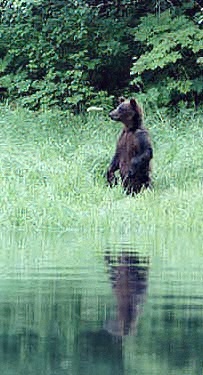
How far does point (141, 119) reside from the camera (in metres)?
15.1

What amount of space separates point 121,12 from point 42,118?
406 centimetres

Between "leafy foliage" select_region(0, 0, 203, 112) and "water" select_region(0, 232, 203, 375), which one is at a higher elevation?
"leafy foliage" select_region(0, 0, 203, 112)

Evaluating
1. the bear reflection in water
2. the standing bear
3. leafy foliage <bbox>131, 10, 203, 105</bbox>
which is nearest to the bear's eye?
the standing bear

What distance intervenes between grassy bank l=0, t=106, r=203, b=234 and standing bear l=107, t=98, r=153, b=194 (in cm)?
27

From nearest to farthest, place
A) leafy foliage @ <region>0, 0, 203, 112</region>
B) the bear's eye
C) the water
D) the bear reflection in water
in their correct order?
the water
the bear reflection in water
the bear's eye
leafy foliage @ <region>0, 0, 203, 112</region>

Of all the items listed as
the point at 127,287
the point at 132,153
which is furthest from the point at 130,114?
the point at 127,287

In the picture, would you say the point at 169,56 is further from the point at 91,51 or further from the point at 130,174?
the point at 130,174

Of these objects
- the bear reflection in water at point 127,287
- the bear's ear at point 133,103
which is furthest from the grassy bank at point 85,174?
the bear reflection in water at point 127,287

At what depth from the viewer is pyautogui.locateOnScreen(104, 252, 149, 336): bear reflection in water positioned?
498 cm

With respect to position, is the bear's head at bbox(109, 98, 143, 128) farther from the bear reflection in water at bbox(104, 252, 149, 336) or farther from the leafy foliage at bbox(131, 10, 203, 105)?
the bear reflection in water at bbox(104, 252, 149, 336)

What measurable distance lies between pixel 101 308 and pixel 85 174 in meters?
9.22

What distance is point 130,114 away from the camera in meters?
15.2

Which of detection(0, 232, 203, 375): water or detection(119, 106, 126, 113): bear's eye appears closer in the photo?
detection(0, 232, 203, 375): water

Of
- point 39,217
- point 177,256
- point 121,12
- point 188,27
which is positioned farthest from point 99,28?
point 177,256
